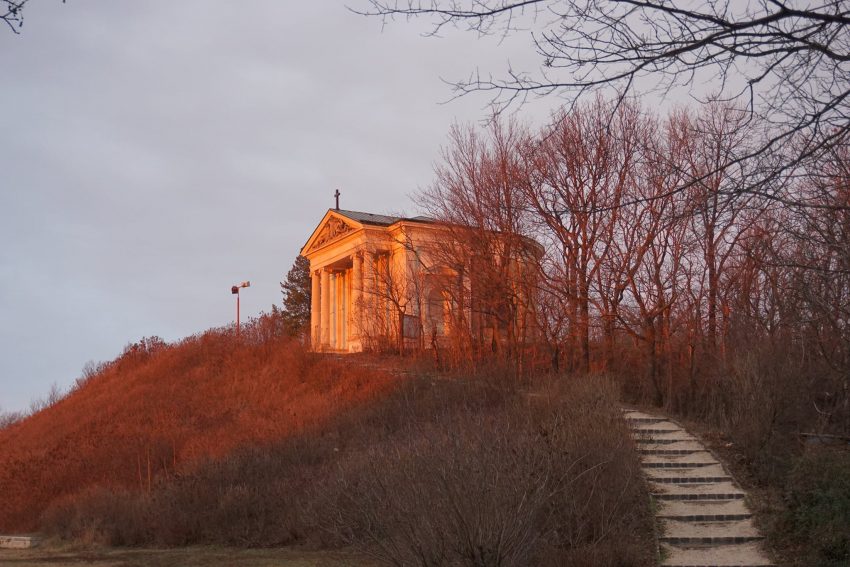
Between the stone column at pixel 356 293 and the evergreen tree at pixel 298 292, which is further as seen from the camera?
the evergreen tree at pixel 298 292

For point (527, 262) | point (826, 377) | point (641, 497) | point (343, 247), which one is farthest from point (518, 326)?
point (343, 247)

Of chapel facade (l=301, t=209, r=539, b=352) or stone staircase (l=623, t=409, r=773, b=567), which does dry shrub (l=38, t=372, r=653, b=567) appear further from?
chapel facade (l=301, t=209, r=539, b=352)

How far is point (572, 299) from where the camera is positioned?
2247 cm

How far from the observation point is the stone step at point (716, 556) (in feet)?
33.2

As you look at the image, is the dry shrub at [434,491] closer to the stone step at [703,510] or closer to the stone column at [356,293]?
the stone step at [703,510]

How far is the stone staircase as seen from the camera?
10539 millimetres

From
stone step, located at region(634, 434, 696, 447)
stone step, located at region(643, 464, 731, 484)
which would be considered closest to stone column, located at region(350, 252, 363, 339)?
stone step, located at region(634, 434, 696, 447)

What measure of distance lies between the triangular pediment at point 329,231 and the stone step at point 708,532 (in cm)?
2597

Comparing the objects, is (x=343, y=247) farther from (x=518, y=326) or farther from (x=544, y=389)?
(x=544, y=389)

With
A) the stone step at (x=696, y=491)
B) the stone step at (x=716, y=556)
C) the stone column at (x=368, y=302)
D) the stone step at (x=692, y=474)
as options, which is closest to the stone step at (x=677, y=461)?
the stone step at (x=692, y=474)

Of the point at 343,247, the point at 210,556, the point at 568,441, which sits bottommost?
the point at 210,556

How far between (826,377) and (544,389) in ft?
16.3

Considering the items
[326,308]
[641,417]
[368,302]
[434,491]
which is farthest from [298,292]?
[434,491]

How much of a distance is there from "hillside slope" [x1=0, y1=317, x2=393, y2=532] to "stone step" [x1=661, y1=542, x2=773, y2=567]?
1123 centimetres
